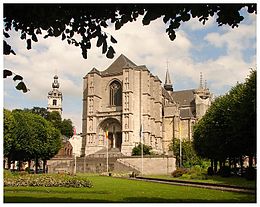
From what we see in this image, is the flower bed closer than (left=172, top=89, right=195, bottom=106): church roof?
Yes

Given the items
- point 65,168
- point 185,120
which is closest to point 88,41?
point 65,168

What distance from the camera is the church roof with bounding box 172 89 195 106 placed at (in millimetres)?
110375

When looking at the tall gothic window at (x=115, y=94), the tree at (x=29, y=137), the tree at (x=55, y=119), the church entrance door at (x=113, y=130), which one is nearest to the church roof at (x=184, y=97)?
the tall gothic window at (x=115, y=94)

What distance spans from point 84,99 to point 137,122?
13819mm

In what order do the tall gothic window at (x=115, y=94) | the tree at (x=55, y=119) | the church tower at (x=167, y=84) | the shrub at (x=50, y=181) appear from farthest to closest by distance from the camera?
the church tower at (x=167, y=84) < the tree at (x=55, y=119) < the tall gothic window at (x=115, y=94) < the shrub at (x=50, y=181)

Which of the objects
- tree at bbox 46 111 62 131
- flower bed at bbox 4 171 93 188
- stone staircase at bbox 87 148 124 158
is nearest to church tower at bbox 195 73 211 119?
stone staircase at bbox 87 148 124 158

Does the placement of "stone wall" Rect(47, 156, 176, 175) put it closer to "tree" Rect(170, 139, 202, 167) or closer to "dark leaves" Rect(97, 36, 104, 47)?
"tree" Rect(170, 139, 202, 167)

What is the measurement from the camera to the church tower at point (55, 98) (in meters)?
137

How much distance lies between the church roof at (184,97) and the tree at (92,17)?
3977 inches

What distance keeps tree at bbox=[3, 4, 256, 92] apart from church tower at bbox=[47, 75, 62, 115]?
12974 cm

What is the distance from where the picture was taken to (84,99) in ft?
277

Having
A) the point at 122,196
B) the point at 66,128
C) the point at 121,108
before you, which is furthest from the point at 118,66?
the point at 122,196

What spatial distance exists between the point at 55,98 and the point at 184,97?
47.8 m

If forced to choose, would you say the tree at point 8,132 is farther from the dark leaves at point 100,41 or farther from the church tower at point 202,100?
the church tower at point 202,100
